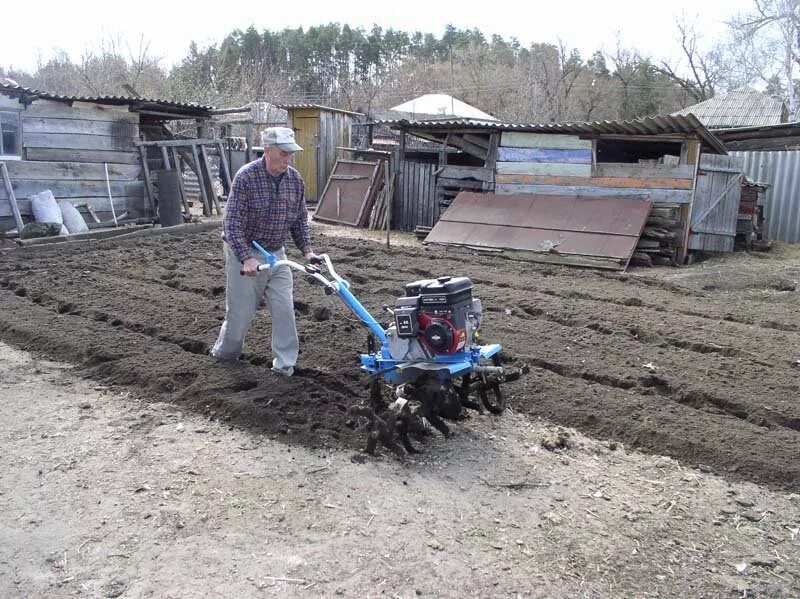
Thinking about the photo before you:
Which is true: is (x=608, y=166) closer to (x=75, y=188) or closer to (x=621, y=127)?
(x=621, y=127)

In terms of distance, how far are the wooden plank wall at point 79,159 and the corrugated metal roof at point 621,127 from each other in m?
5.89

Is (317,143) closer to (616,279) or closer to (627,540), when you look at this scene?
(616,279)

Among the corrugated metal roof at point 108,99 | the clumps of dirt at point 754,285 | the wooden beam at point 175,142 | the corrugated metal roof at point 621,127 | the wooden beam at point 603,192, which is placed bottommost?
the clumps of dirt at point 754,285

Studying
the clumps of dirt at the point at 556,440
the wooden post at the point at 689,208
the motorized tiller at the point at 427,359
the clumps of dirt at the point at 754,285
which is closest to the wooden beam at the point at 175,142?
the wooden post at the point at 689,208

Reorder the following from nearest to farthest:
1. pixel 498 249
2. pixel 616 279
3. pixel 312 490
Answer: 1. pixel 312 490
2. pixel 616 279
3. pixel 498 249

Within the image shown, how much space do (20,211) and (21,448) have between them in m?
9.80

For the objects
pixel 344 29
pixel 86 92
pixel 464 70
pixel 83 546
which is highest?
pixel 344 29

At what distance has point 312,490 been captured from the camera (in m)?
3.86

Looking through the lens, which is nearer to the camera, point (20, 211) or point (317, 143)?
point (20, 211)

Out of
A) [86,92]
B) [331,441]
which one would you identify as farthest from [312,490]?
[86,92]

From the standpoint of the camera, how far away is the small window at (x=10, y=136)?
40.8 feet

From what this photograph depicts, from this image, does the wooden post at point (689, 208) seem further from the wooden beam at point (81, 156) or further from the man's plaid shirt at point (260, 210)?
the wooden beam at point (81, 156)

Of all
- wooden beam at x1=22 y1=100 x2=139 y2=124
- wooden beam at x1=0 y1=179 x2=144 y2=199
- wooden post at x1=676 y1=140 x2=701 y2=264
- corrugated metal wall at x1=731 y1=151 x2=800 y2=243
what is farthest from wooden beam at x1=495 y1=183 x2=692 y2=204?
wooden beam at x1=22 y1=100 x2=139 y2=124

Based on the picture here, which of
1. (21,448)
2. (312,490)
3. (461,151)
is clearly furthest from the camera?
(461,151)
